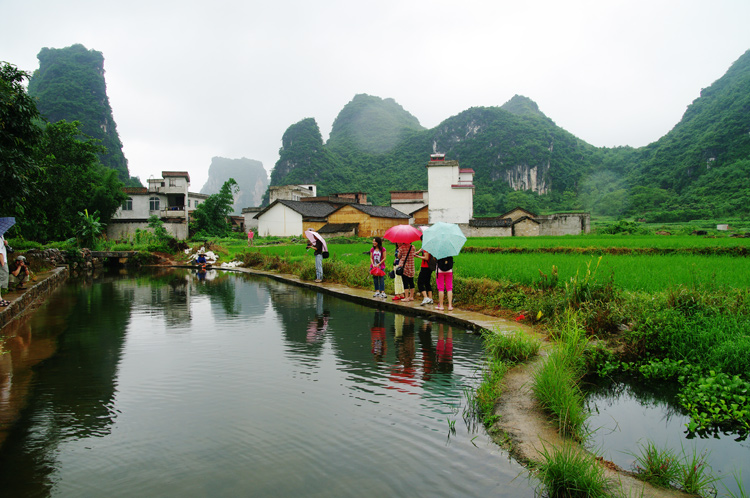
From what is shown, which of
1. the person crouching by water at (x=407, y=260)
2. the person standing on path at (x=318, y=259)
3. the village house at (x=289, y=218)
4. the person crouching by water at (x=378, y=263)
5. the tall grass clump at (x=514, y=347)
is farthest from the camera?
the village house at (x=289, y=218)

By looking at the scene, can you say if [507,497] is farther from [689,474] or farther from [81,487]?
[81,487]

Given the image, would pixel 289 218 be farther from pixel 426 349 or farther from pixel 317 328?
pixel 426 349

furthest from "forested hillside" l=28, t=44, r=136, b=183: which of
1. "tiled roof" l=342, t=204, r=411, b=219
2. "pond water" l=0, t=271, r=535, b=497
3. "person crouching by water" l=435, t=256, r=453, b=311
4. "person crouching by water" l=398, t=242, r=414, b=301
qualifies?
"person crouching by water" l=435, t=256, r=453, b=311

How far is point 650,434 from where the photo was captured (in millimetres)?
4125

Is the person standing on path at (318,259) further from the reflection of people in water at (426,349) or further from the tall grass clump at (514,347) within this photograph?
the tall grass clump at (514,347)

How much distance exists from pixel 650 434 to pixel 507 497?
1.98 metres

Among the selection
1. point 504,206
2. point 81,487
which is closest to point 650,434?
point 81,487

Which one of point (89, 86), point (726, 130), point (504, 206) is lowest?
point (504, 206)

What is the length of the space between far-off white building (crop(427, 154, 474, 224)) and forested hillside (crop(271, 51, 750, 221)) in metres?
22.0

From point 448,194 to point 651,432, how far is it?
39.1m

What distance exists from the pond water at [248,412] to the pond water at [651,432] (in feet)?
3.83

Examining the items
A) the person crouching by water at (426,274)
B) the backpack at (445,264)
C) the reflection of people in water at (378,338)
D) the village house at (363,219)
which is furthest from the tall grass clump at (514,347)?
the village house at (363,219)

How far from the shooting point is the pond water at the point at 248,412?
3273 mm

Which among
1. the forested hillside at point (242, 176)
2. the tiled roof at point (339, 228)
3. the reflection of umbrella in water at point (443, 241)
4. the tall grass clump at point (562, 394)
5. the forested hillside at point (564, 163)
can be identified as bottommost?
the tall grass clump at point (562, 394)
